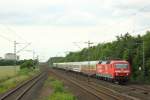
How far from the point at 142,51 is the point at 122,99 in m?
30.7

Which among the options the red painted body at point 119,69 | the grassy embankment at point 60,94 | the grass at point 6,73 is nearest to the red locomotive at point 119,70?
the red painted body at point 119,69

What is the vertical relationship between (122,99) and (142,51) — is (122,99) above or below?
below

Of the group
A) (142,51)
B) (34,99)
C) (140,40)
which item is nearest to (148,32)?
(140,40)

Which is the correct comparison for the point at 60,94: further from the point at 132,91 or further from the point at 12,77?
the point at 12,77

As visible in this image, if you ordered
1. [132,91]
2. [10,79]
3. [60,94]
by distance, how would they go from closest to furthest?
[60,94] < [132,91] < [10,79]

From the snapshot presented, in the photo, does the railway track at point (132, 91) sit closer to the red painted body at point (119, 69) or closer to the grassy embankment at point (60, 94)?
the grassy embankment at point (60, 94)

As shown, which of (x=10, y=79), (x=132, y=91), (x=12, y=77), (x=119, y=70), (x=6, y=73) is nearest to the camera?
(x=132, y=91)

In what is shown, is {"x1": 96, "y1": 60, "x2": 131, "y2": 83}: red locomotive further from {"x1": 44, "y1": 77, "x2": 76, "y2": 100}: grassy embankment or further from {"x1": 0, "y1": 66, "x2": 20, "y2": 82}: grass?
{"x1": 0, "y1": 66, "x2": 20, "y2": 82}: grass

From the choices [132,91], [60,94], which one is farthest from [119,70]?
[60,94]

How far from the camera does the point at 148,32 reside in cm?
6475

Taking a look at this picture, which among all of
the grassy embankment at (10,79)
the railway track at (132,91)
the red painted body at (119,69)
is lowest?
the railway track at (132,91)

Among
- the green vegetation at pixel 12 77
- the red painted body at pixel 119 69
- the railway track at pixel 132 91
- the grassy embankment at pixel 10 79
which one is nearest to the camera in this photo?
the railway track at pixel 132 91

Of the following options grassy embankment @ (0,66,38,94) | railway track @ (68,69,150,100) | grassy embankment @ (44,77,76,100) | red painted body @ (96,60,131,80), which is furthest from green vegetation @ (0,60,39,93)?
red painted body @ (96,60,131,80)

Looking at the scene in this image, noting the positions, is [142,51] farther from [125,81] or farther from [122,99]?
[122,99]
